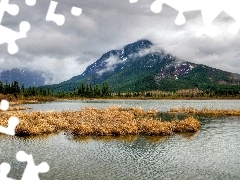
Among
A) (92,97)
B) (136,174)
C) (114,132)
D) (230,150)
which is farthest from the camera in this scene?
(92,97)

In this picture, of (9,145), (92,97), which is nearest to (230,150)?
(9,145)

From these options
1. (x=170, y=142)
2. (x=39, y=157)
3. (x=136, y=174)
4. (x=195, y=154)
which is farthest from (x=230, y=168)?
(x=39, y=157)

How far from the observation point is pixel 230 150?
93.2ft

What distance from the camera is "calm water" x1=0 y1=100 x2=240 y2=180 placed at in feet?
66.8

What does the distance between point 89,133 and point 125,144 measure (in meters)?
7.36

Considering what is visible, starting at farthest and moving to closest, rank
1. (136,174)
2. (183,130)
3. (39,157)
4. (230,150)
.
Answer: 1. (183,130)
2. (230,150)
3. (39,157)
4. (136,174)

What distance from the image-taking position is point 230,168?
21875 millimetres

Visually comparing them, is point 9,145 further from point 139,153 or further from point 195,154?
point 195,154

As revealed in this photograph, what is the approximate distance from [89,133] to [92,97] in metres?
156

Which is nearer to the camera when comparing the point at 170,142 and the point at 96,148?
the point at 96,148

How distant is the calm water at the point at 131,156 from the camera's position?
20359mm

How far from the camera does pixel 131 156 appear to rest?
25.4m

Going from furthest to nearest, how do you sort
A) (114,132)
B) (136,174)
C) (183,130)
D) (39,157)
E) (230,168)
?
1. (183,130)
2. (114,132)
3. (39,157)
4. (230,168)
5. (136,174)

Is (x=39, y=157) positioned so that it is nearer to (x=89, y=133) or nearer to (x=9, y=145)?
(x=9, y=145)
